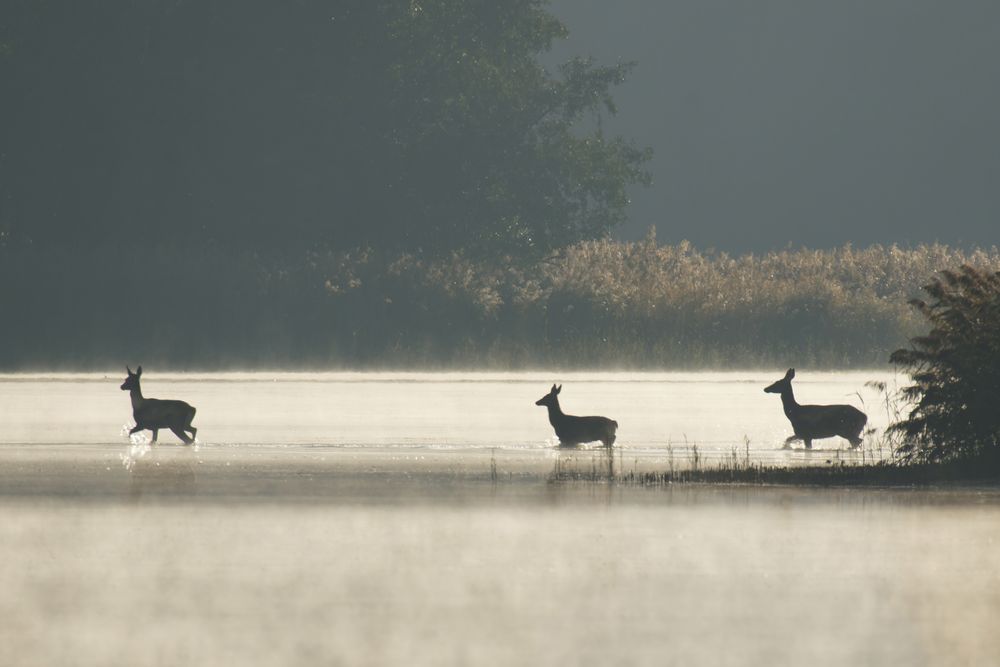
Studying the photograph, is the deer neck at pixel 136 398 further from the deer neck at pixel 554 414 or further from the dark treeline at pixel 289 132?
the dark treeline at pixel 289 132

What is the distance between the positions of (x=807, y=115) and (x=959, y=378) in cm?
7285

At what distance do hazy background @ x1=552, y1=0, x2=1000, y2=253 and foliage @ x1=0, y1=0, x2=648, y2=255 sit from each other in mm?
28479

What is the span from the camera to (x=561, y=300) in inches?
1789

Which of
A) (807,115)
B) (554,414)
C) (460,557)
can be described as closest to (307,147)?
(554,414)

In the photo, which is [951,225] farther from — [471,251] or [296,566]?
[296,566]

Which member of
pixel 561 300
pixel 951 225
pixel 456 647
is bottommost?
pixel 456 647

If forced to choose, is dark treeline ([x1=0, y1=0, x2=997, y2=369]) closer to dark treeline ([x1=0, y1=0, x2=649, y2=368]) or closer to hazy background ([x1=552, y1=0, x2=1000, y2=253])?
dark treeline ([x1=0, y1=0, x2=649, y2=368])

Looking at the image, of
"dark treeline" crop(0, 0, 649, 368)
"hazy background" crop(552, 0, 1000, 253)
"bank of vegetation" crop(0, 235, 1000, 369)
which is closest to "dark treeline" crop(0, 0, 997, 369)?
"dark treeline" crop(0, 0, 649, 368)

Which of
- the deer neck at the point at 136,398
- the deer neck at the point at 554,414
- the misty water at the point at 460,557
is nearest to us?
the misty water at the point at 460,557

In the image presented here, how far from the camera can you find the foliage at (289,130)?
52.3 m

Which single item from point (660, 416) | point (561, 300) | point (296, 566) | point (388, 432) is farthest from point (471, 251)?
point (296, 566)

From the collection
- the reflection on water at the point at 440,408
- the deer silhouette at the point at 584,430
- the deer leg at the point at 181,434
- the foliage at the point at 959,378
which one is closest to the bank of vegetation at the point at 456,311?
the reflection on water at the point at 440,408

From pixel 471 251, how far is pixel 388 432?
27823mm

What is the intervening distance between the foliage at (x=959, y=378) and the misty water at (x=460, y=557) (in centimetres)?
122
